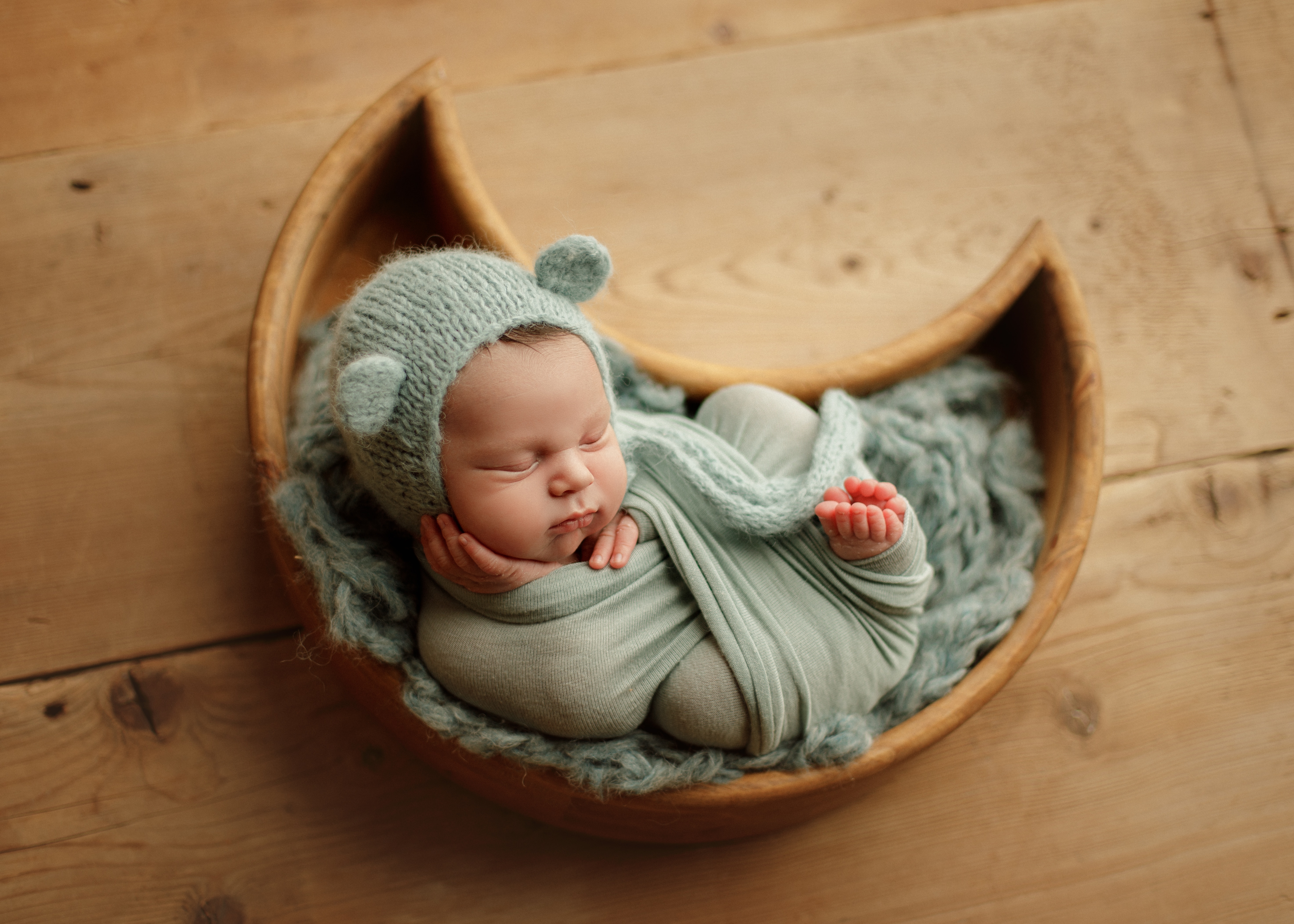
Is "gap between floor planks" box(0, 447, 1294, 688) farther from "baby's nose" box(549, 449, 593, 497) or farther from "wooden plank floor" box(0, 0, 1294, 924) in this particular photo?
"baby's nose" box(549, 449, 593, 497)

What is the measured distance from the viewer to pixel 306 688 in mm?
1079

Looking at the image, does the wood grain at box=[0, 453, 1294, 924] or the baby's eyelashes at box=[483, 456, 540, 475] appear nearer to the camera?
the baby's eyelashes at box=[483, 456, 540, 475]

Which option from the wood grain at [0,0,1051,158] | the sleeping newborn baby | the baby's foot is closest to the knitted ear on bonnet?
the sleeping newborn baby

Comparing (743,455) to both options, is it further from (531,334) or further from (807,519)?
(531,334)

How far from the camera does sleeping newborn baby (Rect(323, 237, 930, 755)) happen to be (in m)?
0.75

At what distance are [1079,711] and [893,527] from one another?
51cm

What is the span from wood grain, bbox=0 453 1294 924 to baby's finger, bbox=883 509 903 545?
1.31 feet

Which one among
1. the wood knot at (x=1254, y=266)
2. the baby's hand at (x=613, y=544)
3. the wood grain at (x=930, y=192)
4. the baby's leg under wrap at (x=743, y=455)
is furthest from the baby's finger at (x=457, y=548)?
the wood knot at (x=1254, y=266)

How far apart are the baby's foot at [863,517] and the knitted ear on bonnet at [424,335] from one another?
237 millimetres

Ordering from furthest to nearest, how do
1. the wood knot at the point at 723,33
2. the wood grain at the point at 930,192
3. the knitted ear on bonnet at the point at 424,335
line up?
1. the wood knot at the point at 723,33
2. the wood grain at the point at 930,192
3. the knitted ear on bonnet at the point at 424,335

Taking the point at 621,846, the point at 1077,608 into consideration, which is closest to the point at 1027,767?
the point at 1077,608

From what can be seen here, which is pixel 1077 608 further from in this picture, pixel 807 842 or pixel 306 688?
pixel 306 688

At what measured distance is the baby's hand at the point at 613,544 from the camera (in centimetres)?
85

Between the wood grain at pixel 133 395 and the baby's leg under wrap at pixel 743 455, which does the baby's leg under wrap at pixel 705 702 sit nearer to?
the baby's leg under wrap at pixel 743 455
